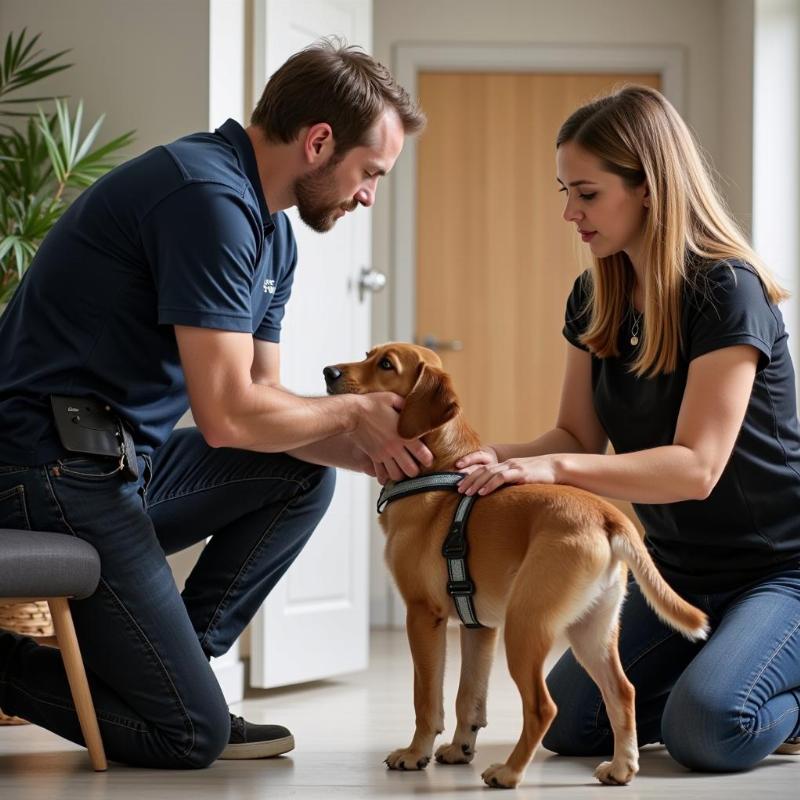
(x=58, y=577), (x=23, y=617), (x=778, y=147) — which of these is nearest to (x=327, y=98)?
(x=58, y=577)

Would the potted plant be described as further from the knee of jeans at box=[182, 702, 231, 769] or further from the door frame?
the door frame

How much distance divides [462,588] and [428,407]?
360 mm

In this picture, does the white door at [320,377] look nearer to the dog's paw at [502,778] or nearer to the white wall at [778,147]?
the dog's paw at [502,778]

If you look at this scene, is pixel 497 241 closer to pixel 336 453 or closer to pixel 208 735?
pixel 336 453

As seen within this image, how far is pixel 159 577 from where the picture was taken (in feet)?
6.85

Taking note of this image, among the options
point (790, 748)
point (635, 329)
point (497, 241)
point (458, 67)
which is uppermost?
point (458, 67)

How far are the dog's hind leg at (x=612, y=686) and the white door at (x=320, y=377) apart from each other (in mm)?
1479

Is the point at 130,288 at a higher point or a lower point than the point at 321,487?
higher

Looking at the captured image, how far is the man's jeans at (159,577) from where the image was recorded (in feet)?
6.75

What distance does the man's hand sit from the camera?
220 cm

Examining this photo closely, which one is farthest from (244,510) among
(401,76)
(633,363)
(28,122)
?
(401,76)

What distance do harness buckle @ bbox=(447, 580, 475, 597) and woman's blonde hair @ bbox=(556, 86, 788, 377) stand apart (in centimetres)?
57

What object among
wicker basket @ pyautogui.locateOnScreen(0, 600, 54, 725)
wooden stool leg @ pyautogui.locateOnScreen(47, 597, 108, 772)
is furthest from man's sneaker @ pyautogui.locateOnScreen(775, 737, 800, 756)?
wicker basket @ pyautogui.locateOnScreen(0, 600, 54, 725)

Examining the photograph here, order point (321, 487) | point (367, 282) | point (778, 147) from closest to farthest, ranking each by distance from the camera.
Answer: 1. point (321, 487)
2. point (367, 282)
3. point (778, 147)
